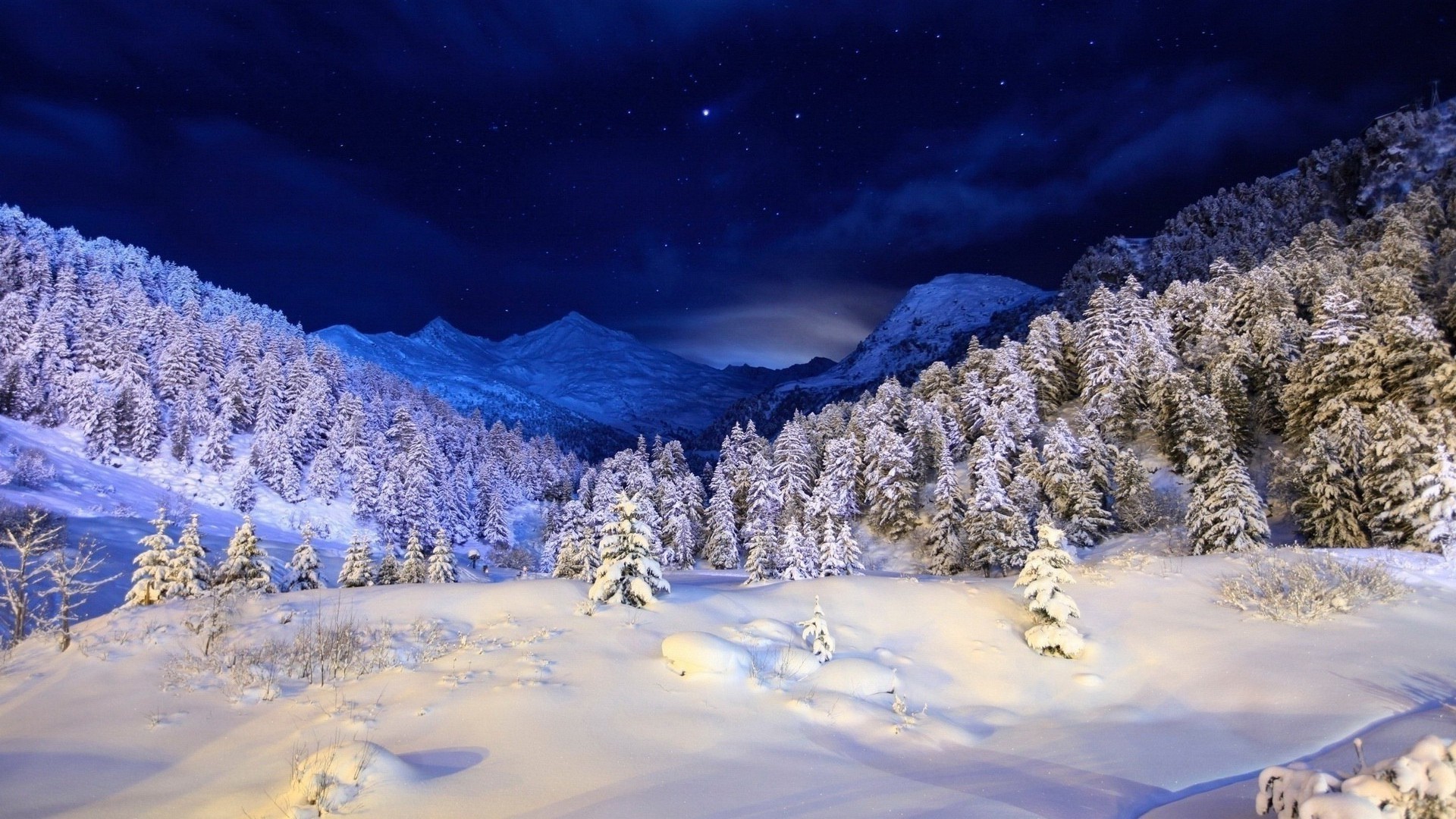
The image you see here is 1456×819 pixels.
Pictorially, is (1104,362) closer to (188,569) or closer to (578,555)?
(578,555)

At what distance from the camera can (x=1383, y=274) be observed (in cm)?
4456

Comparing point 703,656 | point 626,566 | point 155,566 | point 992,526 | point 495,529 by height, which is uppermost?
point 992,526

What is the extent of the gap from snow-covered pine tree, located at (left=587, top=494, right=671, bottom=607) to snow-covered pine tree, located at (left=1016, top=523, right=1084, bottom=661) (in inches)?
301

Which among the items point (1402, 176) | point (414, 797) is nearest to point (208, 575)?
point (414, 797)

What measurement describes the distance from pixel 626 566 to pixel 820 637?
4.29 meters

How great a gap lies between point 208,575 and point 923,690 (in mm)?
21990

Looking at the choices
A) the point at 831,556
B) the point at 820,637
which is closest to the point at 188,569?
the point at 820,637

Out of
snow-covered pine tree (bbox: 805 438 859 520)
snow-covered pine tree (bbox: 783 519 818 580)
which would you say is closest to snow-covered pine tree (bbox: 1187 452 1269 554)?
snow-covered pine tree (bbox: 783 519 818 580)

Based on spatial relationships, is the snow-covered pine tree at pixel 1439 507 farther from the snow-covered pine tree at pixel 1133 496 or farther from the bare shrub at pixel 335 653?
the bare shrub at pixel 335 653

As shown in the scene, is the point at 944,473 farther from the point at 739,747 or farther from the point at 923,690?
the point at 739,747

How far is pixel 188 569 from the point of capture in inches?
750

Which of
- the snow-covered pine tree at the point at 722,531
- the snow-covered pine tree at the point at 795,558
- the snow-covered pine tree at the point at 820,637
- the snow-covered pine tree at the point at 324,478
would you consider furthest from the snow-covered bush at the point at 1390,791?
the snow-covered pine tree at the point at 324,478

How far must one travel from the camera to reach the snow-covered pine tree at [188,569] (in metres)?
18.5

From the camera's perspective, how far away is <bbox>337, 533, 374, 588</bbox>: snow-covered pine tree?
112 ft
